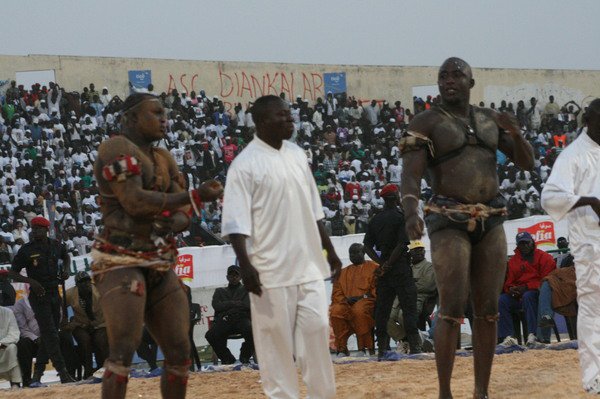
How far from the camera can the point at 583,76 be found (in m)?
50.9

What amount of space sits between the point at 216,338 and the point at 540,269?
3.92 m

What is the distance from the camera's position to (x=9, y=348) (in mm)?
13438

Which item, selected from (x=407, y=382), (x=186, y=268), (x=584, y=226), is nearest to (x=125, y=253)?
(x=584, y=226)

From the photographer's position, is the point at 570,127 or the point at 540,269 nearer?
the point at 540,269

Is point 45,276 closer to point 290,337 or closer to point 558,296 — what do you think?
point 558,296

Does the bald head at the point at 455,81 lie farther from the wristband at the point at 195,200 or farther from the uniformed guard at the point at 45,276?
the uniformed guard at the point at 45,276

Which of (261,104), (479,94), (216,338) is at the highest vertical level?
(479,94)

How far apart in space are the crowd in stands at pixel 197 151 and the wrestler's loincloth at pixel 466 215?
1600cm

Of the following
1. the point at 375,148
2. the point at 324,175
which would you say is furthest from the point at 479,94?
the point at 324,175

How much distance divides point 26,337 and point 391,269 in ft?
14.3

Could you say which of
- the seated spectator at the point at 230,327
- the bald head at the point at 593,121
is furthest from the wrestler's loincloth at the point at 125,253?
the seated spectator at the point at 230,327

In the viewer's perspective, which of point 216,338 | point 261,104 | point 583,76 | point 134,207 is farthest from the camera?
point 583,76

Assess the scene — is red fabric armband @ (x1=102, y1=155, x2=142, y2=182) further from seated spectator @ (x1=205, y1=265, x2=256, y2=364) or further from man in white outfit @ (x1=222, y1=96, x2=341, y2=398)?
seated spectator @ (x1=205, y1=265, x2=256, y2=364)

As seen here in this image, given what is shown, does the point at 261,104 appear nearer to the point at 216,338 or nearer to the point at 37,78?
the point at 216,338
